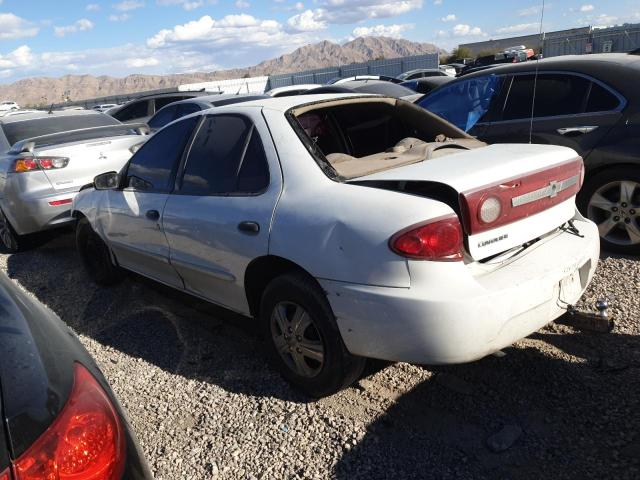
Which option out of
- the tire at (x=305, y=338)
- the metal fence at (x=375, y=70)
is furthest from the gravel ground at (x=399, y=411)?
the metal fence at (x=375, y=70)

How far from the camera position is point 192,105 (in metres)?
9.88

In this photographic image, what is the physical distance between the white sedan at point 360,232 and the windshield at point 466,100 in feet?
6.04

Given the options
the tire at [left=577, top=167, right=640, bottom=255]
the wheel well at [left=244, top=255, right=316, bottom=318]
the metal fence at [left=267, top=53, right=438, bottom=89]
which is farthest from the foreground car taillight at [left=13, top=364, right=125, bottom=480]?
the metal fence at [left=267, top=53, right=438, bottom=89]

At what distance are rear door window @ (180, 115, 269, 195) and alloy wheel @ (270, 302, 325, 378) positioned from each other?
0.72 m

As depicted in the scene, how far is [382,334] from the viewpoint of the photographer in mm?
2598

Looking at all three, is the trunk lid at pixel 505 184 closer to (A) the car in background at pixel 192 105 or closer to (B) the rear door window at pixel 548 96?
(B) the rear door window at pixel 548 96

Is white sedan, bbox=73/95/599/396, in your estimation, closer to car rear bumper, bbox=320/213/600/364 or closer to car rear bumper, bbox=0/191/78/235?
car rear bumper, bbox=320/213/600/364

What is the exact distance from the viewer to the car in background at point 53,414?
4.38 feet

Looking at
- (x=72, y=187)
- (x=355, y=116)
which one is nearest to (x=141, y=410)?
(x=355, y=116)

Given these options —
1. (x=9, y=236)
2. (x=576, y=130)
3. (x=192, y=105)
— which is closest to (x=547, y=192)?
(x=576, y=130)

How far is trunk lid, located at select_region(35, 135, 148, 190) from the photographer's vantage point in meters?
6.21

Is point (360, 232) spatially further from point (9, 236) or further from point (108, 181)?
point (9, 236)

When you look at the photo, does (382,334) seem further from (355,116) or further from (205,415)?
(355,116)

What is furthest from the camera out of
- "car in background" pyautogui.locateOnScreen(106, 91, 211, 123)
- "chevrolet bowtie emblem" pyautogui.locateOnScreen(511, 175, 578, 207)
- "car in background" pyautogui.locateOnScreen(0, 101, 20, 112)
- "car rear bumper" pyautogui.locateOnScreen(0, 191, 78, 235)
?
"car in background" pyautogui.locateOnScreen(0, 101, 20, 112)
